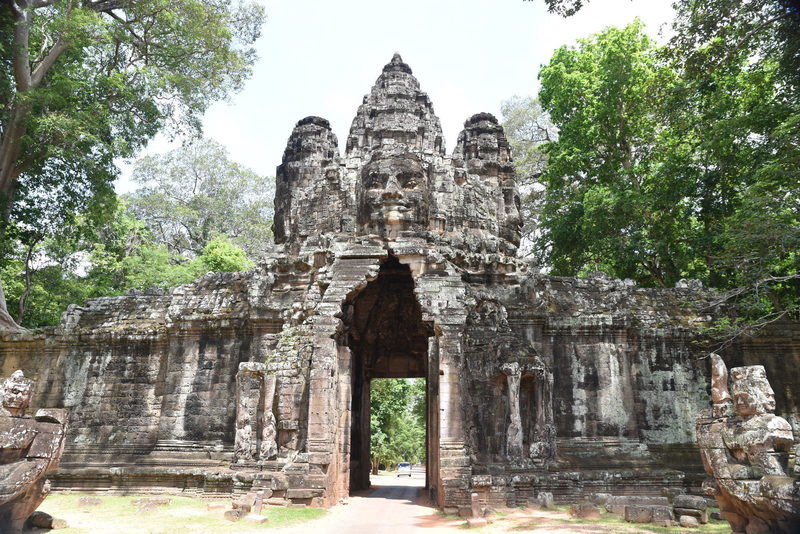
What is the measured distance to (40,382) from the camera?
15164mm

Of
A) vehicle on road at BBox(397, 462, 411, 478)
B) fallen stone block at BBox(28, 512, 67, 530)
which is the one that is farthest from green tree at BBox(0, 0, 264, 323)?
vehicle on road at BBox(397, 462, 411, 478)

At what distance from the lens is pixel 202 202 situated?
3512 cm

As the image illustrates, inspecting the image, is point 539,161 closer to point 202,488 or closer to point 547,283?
point 547,283

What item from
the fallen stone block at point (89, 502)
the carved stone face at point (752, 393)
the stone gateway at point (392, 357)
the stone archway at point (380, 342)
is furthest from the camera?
the stone archway at point (380, 342)

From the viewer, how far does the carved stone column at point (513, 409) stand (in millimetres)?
11547

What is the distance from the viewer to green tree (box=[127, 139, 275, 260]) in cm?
3450

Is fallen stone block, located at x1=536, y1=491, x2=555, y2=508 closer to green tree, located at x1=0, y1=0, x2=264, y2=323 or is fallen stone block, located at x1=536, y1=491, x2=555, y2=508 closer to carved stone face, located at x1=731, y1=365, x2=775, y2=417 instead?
carved stone face, located at x1=731, y1=365, x2=775, y2=417

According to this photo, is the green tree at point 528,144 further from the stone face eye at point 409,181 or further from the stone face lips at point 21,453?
the stone face lips at point 21,453

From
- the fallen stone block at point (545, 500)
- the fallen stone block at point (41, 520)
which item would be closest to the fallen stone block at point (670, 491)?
the fallen stone block at point (545, 500)

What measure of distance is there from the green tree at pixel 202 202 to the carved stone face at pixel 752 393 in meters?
30.2

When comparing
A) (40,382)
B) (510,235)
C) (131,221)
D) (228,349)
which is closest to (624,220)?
(510,235)

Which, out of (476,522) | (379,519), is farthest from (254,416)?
(476,522)

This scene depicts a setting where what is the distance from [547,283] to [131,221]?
2058cm

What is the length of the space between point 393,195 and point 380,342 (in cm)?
494
